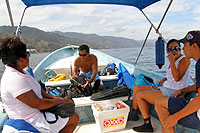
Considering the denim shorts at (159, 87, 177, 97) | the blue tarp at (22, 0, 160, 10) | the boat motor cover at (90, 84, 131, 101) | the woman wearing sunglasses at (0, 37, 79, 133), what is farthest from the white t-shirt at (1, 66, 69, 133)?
the blue tarp at (22, 0, 160, 10)

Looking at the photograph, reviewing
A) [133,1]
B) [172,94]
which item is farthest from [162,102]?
[133,1]

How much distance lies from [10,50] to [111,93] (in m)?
1.64

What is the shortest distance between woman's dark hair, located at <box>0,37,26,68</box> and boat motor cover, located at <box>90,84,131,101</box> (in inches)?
55.7

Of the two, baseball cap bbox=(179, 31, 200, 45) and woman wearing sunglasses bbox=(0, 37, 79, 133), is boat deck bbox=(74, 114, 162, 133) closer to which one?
woman wearing sunglasses bbox=(0, 37, 79, 133)

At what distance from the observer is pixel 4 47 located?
1.26 metres

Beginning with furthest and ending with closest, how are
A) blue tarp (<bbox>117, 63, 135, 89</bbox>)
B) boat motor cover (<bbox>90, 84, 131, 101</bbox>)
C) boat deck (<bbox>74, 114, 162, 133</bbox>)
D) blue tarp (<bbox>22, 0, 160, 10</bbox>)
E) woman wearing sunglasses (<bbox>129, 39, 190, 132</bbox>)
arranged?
blue tarp (<bbox>22, 0, 160, 10</bbox>) → blue tarp (<bbox>117, 63, 135, 89</bbox>) → boat motor cover (<bbox>90, 84, 131, 101</bbox>) → boat deck (<bbox>74, 114, 162, 133</bbox>) → woman wearing sunglasses (<bbox>129, 39, 190, 132</bbox>)

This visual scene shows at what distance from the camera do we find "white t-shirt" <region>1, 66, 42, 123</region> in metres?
1.22

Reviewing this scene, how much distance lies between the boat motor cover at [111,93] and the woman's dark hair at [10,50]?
141 cm

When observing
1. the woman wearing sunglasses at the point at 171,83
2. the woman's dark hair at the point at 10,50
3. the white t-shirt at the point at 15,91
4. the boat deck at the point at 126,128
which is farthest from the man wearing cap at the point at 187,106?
the woman's dark hair at the point at 10,50

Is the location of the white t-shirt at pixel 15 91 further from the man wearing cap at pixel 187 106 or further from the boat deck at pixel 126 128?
the man wearing cap at pixel 187 106

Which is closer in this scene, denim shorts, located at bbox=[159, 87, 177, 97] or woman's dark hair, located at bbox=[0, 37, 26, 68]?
woman's dark hair, located at bbox=[0, 37, 26, 68]

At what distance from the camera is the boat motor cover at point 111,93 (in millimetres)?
2459

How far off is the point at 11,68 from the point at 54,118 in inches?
23.5

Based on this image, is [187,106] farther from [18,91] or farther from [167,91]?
[18,91]
